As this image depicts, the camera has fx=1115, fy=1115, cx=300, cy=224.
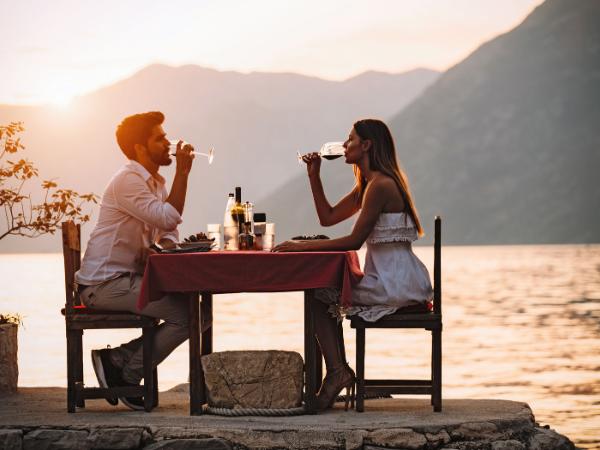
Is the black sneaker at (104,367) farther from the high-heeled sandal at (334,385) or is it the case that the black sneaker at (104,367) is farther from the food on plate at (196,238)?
the high-heeled sandal at (334,385)

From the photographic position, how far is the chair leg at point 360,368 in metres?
5.15

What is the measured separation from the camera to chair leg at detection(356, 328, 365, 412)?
5.15 metres

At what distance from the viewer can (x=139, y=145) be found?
545 centimetres

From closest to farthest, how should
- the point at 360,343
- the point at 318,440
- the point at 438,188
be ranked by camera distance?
the point at 318,440 < the point at 360,343 < the point at 438,188

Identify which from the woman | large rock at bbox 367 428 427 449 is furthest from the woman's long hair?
large rock at bbox 367 428 427 449

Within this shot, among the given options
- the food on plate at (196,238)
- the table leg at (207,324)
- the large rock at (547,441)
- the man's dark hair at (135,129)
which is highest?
the man's dark hair at (135,129)

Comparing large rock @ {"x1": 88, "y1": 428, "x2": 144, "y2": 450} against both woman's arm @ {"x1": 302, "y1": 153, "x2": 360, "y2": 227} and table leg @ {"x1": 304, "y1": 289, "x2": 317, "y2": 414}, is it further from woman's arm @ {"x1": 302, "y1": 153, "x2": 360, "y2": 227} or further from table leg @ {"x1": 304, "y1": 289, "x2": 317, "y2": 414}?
woman's arm @ {"x1": 302, "y1": 153, "x2": 360, "y2": 227}

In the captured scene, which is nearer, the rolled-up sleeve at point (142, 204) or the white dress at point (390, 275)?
the white dress at point (390, 275)

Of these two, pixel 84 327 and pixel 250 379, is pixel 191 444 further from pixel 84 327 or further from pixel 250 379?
pixel 84 327

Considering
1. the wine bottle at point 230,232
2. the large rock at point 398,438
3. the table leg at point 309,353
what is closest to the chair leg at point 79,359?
the wine bottle at point 230,232

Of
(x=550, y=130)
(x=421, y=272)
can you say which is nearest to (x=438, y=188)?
(x=550, y=130)

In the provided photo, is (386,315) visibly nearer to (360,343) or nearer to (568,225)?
(360,343)

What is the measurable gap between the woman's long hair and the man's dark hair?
1.00 meters

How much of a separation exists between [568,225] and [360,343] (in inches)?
4746
